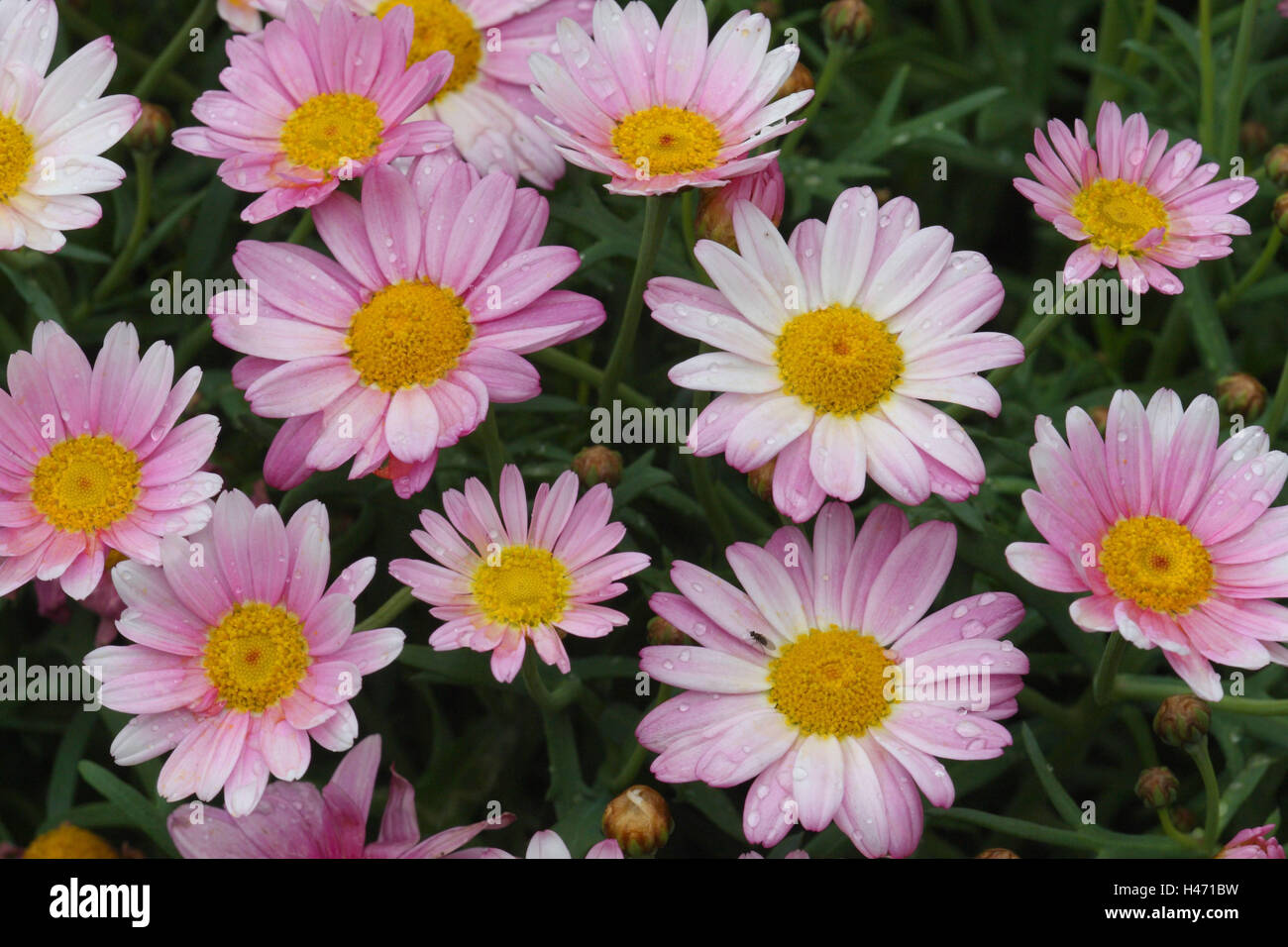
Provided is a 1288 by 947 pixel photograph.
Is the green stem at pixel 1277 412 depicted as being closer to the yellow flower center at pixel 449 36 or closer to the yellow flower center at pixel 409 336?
the yellow flower center at pixel 409 336

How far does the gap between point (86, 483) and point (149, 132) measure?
0.51 meters

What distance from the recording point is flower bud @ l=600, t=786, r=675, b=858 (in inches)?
55.1

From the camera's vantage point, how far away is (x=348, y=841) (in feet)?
4.72

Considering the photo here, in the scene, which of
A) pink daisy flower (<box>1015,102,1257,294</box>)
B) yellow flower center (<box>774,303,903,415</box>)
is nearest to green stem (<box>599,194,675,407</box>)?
yellow flower center (<box>774,303,903,415</box>)

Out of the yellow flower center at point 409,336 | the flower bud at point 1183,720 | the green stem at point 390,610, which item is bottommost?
the flower bud at point 1183,720

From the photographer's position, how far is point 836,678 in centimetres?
150

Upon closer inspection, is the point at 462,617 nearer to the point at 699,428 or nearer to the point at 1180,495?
the point at 699,428

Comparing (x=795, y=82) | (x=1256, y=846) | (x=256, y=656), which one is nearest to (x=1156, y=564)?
(x=1256, y=846)

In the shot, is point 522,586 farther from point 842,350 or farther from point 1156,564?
point 1156,564

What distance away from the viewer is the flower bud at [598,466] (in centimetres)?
156

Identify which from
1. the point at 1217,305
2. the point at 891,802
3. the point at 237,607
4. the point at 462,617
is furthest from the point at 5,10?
the point at 1217,305

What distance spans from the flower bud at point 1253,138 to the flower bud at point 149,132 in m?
1.63

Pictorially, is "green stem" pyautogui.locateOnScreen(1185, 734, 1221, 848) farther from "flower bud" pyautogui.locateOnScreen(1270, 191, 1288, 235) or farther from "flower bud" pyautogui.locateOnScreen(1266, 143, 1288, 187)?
"flower bud" pyautogui.locateOnScreen(1266, 143, 1288, 187)

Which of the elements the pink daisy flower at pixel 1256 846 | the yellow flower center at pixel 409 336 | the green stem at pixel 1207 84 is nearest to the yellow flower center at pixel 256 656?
the yellow flower center at pixel 409 336
